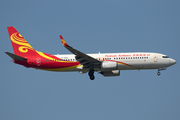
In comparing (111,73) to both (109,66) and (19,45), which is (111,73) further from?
(19,45)

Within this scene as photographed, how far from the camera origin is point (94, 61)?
46.3m

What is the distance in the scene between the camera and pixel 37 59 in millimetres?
48406

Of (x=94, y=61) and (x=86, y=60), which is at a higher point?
(x=86, y=60)

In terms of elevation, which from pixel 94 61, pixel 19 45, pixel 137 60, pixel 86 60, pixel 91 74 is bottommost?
pixel 91 74

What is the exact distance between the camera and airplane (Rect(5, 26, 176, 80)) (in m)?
46.3

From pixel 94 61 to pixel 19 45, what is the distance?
47.9 ft

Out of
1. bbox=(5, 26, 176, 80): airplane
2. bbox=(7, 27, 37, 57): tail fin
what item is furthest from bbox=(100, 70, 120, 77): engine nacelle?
bbox=(7, 27, 37, 57): tail fin

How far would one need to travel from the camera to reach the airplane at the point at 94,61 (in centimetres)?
4634

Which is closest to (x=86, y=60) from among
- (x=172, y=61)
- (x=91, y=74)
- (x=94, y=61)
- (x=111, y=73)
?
(x=94, y=61)

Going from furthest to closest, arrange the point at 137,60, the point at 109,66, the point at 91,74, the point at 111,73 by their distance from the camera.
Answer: the point at 111,73 < the point at 91,74 < the point at 137,60 < the point at 109,66

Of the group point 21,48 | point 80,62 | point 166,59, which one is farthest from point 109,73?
point 21,48

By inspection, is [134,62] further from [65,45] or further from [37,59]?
A: [37,59]

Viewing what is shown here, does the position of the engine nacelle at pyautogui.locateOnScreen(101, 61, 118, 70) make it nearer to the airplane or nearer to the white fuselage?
the airplane

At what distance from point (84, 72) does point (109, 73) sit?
14.6 ft
